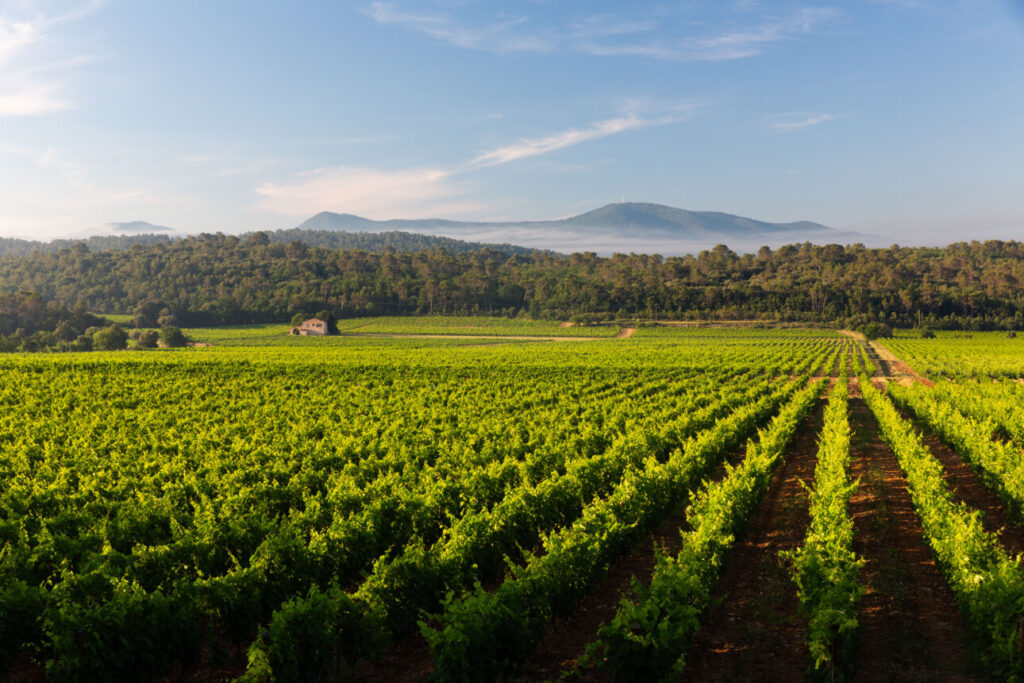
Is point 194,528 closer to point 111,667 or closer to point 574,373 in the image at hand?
point 111,667

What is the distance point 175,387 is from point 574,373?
29183 mm

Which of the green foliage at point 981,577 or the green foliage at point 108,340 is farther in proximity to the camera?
the green foliage at point 108,340

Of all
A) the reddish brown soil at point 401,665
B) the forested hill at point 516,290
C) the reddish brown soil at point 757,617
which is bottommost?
the reddish brown soil at point 401,665

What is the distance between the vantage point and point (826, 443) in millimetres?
20188

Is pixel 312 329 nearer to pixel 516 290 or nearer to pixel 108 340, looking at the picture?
pixel 108 340

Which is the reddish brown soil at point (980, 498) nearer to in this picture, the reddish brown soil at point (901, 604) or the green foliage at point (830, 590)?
the reddish brown soil at point (901, 604)

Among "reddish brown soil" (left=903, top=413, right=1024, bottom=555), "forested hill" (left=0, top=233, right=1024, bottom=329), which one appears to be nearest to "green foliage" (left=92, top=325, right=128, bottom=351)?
"forested hill" (left=0, top=233, right=1024, bottom=329)

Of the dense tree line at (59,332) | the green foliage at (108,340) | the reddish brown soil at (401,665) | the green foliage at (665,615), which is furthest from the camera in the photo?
the dense tree line at (59,332)

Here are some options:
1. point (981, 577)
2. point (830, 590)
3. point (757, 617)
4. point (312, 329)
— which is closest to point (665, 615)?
point (830, 590)

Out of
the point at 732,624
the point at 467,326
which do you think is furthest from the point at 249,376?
the point at 467,326

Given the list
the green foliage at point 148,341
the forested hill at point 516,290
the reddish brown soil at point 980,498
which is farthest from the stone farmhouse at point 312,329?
the reddish brown soil at point 980,498

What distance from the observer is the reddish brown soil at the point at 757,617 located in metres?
8.97

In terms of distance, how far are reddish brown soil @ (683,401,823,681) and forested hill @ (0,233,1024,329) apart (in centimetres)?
12819

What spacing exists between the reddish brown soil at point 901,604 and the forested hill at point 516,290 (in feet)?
412
